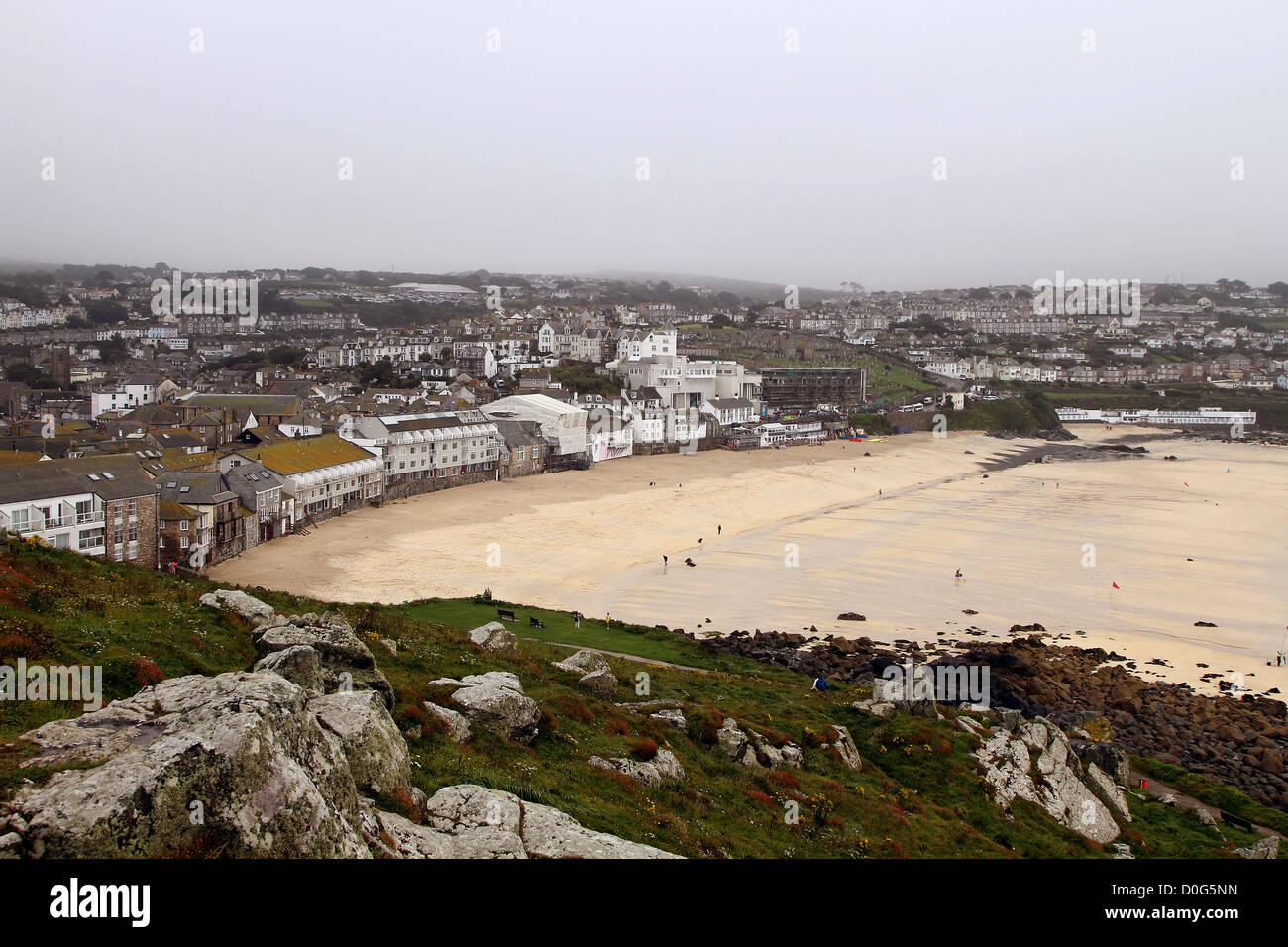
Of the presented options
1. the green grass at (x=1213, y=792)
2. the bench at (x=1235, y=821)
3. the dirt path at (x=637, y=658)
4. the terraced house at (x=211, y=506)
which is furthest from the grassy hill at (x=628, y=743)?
the terraced house at (x=211, y=506)

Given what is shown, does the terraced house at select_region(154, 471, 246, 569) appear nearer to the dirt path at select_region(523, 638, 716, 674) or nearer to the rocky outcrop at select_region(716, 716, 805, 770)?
the dirt path at select_region(523, 638, 716, 674)

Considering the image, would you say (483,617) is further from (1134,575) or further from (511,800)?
(1134,575)

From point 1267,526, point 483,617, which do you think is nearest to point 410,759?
point 483,617

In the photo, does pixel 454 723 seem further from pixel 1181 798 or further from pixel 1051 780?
pixel 1181 798

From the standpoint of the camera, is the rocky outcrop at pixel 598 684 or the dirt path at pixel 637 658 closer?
the rocky outcrop at pixel 598 684

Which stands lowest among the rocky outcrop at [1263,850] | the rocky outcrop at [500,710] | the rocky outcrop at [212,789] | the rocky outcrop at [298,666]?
the rocky outcrop at [1263,850]

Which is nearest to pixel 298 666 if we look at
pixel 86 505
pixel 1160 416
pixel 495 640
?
pixel 495 640

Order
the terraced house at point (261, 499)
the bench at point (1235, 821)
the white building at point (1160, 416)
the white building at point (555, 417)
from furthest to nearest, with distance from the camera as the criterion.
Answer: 1. the white building at point (1160, 416)
2. the white building at point (555, 417)
3. the terraced house at point (261, 499)
4. the bench at point (1235, 821)

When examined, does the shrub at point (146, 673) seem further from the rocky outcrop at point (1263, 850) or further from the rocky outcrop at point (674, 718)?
the rocky outcrop at point (1263, 850)
